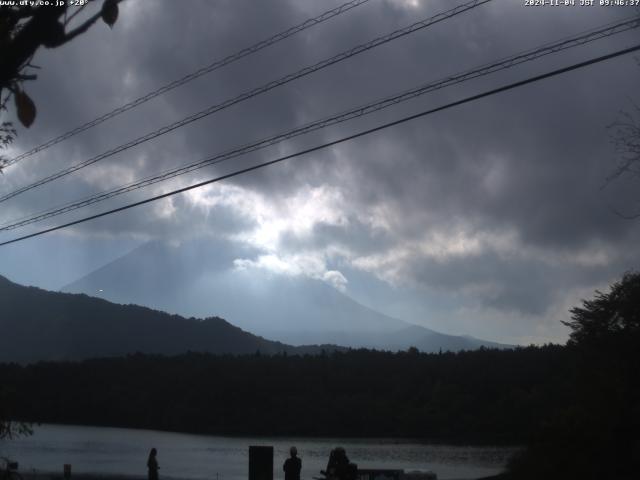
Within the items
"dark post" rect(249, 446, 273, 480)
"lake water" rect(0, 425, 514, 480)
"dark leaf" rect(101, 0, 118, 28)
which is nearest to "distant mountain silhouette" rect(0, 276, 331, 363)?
"lake water" rect(0, 425, 514, 480)

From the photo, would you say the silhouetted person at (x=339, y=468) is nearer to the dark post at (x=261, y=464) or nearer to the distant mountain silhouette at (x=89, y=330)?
the dark post at (x=261, y=464)

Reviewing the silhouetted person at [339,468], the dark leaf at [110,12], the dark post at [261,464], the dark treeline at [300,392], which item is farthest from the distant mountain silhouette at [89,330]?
the dark leaf at [110,12]

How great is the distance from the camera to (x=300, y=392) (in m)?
111

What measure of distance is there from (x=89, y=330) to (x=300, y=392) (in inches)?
3276

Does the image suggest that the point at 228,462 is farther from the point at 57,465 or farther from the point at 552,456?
the point at 552,456

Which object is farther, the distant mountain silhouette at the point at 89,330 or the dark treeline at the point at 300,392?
the distant mountain silhouette at the point at 89,330

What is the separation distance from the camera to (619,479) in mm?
21719

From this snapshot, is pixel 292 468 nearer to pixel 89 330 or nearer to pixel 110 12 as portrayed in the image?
pixel 110 12

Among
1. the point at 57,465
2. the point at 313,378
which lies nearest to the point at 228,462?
the point at 57,465

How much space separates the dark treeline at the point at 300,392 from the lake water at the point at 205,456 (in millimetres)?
6647

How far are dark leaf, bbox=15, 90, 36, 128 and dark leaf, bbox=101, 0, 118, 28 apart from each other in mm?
584

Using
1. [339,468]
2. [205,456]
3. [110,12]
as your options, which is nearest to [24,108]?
[110,12]

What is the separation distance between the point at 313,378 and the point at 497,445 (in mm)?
40845

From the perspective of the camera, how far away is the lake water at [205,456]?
4984cm
